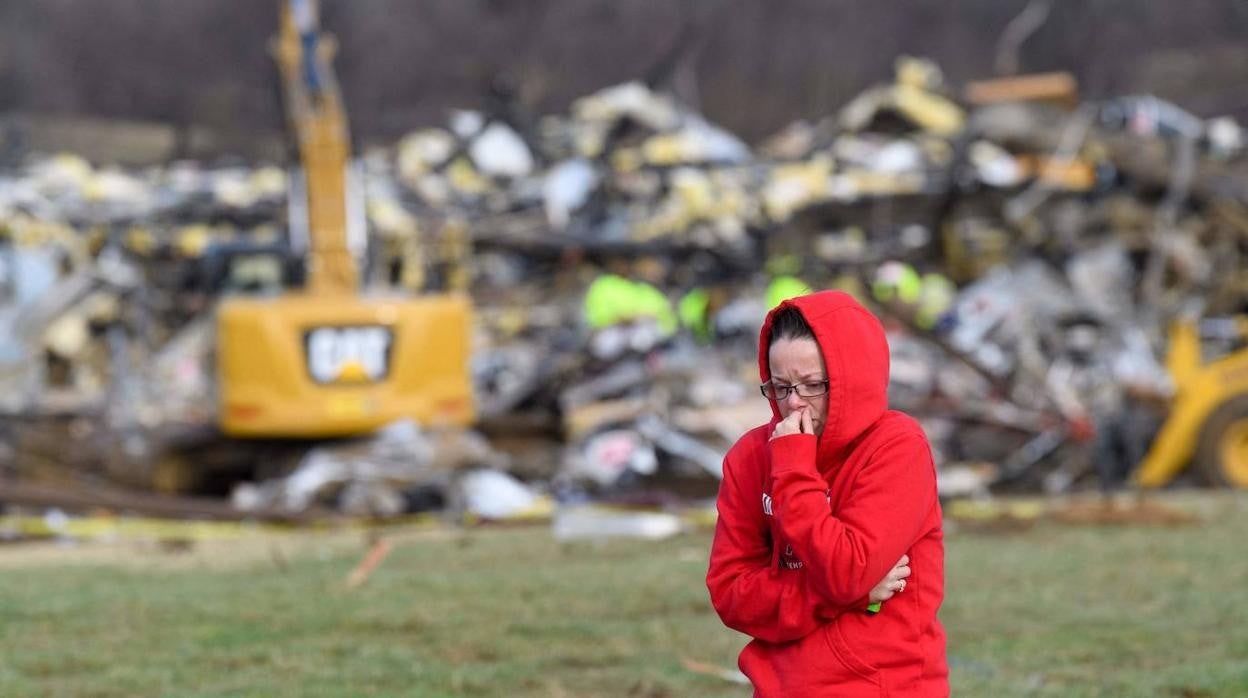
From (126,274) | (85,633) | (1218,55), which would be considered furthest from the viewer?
(1218,55)

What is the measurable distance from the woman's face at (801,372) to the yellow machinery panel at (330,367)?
484 inches

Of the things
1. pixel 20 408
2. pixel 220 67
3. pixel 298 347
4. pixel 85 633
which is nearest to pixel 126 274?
pixel 20 408

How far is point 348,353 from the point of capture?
16.1 m

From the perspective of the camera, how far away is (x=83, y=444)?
17609mm

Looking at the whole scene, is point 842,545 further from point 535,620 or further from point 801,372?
point 535,620

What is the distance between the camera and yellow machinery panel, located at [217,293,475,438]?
15.8 meters

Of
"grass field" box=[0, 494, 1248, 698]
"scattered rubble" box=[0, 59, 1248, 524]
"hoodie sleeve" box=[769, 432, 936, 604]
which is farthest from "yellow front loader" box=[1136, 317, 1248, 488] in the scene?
"hoodie sleeve" box=[769, 432, 936, 604]

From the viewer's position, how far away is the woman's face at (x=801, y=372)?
3.81 m

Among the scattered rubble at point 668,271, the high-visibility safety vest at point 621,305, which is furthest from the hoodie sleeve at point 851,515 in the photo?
the high-visibility safety vest at point 621,305

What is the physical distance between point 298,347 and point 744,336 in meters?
6.12

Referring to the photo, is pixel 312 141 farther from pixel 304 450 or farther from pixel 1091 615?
pixel 1091 615

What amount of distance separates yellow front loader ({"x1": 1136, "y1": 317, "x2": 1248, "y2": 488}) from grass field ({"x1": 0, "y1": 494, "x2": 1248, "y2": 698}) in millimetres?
3202

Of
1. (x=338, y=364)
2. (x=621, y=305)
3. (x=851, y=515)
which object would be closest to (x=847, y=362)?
(x=851, y=515)

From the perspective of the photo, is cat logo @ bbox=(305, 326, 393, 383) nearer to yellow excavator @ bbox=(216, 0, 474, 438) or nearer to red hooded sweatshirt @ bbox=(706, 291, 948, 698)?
yellow excavator @ bbox=(216, 0, 474, 438)
